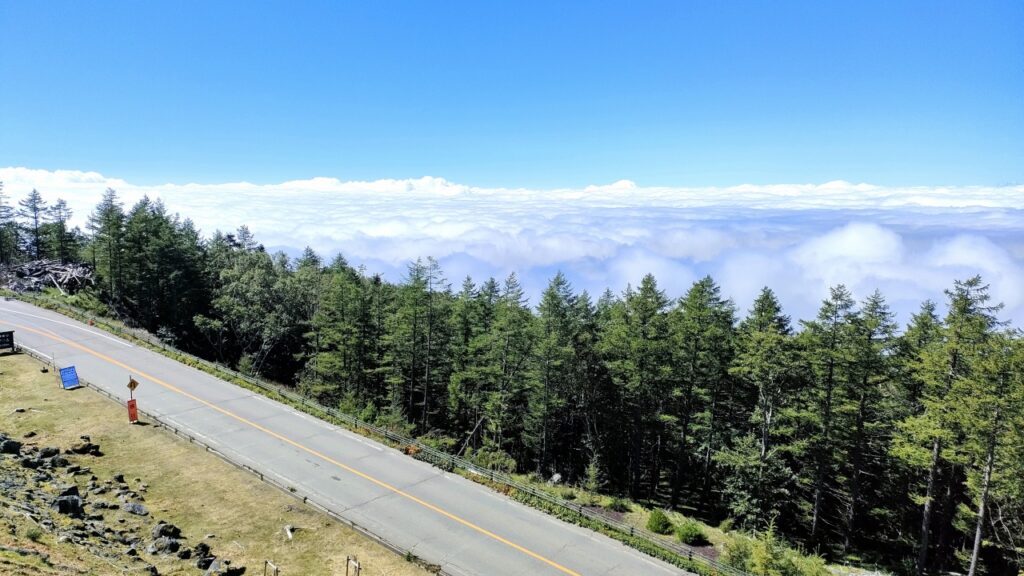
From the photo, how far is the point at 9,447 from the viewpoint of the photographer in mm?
22031

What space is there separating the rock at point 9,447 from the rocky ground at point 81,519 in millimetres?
34

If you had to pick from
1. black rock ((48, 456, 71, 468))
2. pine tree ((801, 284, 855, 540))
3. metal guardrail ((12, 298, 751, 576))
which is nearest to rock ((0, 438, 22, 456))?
black rock ((48, 456, 71, 468))

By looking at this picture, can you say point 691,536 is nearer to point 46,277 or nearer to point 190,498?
point 190,498

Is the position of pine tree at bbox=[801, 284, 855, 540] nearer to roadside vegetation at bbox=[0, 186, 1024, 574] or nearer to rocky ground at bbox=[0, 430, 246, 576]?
roadside vegetation at bbox=[0, 186, 1024, 574]

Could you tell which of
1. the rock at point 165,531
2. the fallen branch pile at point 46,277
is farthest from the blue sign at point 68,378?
the fallen branch pile at point 46,277

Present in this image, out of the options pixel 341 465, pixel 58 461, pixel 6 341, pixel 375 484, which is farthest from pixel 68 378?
pixel 375 484

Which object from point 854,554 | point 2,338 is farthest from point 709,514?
point 2,338

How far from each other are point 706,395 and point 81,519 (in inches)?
1343

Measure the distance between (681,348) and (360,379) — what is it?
29690mm

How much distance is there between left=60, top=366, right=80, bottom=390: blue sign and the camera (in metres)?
32.3

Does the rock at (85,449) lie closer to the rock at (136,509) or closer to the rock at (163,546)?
the rock at (136,509)

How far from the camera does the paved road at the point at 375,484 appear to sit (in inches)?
777

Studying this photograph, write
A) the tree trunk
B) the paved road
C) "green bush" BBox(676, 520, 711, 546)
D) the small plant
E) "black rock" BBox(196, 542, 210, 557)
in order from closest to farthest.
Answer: "black rock" BBox(196, 542, 210, 557) < the paved road < "green bush" BBox(676, 520, 711, 546) < the tree trunk < the small plant

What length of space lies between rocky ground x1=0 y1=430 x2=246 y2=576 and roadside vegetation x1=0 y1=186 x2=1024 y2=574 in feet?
45.7
